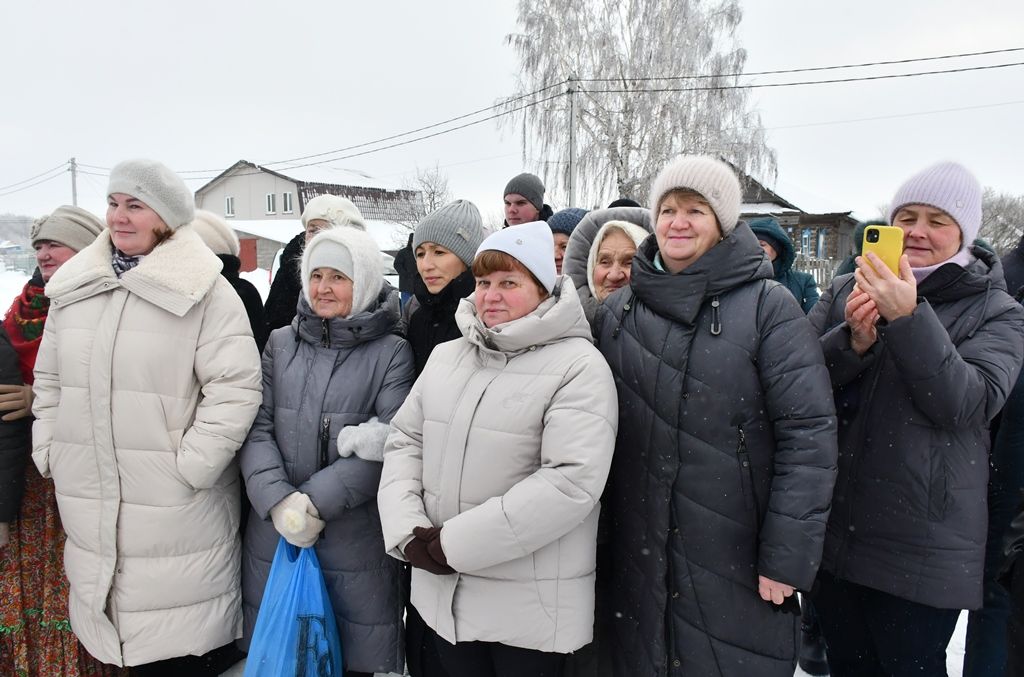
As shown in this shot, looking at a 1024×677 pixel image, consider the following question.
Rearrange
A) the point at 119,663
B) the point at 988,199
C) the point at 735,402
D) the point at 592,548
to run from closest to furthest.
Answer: the point at 735,402 → the point at 592,548 → the point at 119,663 → the point at 988,199

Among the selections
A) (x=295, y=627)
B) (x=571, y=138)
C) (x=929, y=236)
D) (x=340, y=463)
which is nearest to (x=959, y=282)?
(x=929, y=236)

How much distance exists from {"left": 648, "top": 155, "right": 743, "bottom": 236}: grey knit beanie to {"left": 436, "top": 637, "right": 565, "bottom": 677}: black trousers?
1.52 metres

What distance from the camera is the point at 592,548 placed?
6.79ft

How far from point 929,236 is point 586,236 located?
1.48 metres

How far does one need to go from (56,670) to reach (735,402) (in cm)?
303

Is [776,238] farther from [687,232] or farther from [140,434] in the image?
[140,434]

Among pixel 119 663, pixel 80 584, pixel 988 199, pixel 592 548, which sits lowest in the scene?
pixel 119 663

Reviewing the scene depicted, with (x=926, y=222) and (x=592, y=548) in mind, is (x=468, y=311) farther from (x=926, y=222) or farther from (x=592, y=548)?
(x=926, y=222)

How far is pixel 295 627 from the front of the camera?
235 cm

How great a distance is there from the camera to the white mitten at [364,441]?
7.79 ft

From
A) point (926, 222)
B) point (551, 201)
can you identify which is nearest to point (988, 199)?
point (551, 201)

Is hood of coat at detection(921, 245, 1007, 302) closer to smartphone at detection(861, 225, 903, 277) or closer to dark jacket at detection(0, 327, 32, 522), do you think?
smartphone at detection(861, 225, 903, 277)

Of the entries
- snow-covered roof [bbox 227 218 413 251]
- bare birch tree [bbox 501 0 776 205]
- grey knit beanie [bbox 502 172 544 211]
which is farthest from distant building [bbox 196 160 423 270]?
grey knit beanie [bbox 502 172 544 211]

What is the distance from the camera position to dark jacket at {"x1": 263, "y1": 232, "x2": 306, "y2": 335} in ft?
11.8
